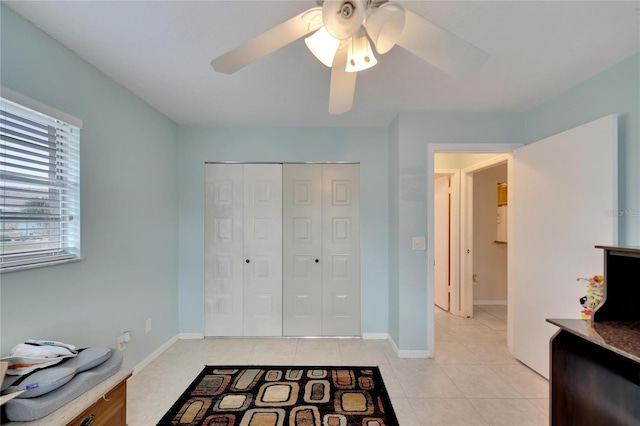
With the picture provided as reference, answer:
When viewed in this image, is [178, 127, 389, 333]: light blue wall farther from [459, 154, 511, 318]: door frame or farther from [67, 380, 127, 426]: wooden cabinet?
Result: [67, 380, 127, 426]: wooden cabinet

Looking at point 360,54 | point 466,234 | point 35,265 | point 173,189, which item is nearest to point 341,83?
point 360,54

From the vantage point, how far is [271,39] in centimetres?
109

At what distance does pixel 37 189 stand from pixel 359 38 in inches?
73.0

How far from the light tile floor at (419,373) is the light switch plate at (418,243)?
105 cm

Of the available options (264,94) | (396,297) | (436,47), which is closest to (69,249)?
Result: (264,94)

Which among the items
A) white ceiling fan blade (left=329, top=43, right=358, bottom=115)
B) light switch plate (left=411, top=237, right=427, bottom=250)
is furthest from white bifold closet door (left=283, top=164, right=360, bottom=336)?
white ceiling fan blade (left=329, top=43, right=358, bottom=115)

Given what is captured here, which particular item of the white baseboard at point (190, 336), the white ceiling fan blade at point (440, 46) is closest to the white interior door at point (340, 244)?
the white baseboard at point (190, 336)

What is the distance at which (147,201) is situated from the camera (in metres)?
2.58

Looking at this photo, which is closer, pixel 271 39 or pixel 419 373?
pixel 271 39

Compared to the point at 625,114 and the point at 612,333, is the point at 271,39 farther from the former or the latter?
the point at 625,114

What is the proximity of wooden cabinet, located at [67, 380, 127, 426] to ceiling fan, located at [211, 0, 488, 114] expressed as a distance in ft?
5.40

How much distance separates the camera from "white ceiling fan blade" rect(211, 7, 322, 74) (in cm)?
104

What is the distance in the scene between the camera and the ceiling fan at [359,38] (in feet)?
3.25

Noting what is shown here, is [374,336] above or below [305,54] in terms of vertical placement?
below
